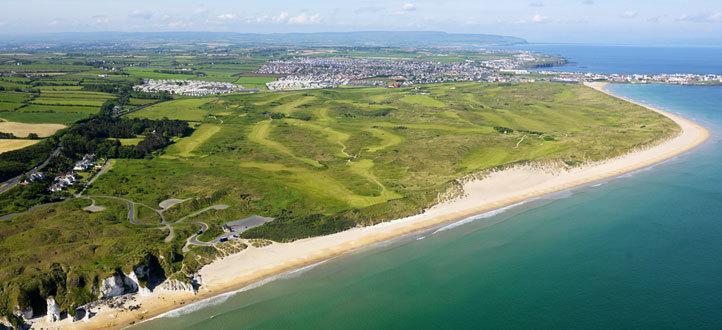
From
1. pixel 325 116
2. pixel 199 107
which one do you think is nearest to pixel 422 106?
pixel 325 116

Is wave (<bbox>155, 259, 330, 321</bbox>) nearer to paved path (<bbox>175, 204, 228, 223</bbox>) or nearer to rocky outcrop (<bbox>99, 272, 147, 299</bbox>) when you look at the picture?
rocky outcrop (<bbox>99, 272, 147, 299</bbox>)

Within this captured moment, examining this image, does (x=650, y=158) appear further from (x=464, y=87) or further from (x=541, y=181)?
(x=464, y=87)

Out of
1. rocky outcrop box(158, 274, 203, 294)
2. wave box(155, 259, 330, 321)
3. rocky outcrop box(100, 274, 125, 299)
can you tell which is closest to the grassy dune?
wave box(155, 259, 330, 321)

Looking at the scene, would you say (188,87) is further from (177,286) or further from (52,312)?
(52,312)

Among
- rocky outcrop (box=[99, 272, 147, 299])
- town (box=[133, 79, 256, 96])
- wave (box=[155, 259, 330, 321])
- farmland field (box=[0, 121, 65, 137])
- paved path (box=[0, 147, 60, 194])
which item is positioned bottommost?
wave (box=[155, 259, 330, 321])

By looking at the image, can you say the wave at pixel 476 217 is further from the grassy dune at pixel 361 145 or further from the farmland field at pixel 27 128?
the farmland field at pixel 27 128

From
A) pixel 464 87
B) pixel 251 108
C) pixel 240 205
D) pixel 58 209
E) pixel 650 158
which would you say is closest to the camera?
pixel 58 209

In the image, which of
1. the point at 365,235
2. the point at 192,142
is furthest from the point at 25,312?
the point at 192,142
